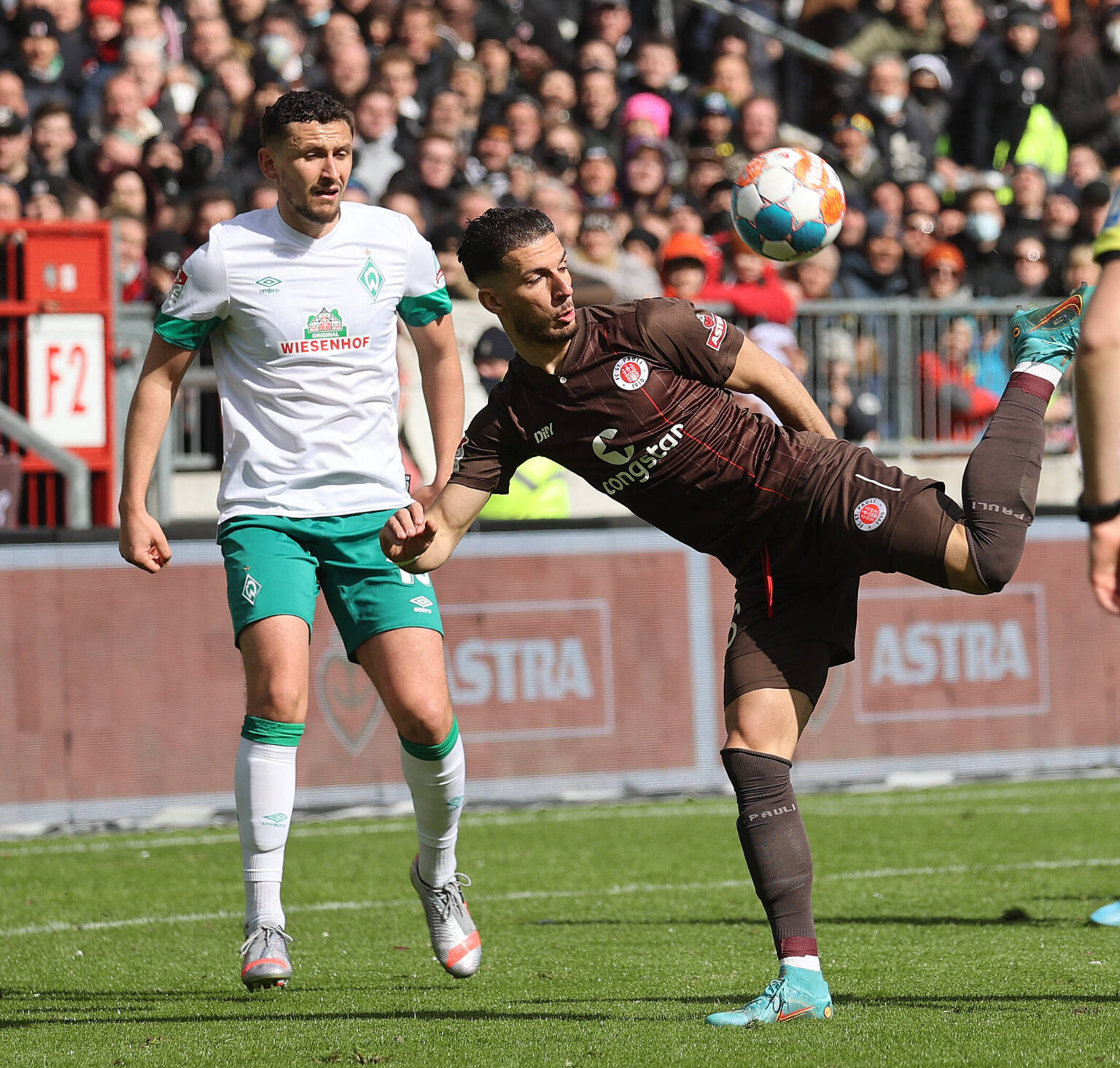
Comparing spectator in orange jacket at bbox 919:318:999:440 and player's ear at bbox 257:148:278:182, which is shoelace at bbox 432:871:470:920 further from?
spectator in orange jacket at bbox 919:318:999:440

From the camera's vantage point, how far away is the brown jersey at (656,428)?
504 cm

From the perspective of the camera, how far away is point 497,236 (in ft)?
16.4

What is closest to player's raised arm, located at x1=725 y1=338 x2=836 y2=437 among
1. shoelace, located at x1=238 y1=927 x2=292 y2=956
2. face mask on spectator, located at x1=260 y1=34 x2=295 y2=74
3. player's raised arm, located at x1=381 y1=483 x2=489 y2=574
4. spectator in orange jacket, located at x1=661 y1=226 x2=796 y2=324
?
player's raised arm, located at x1=381 y1=483 x2=489 y2=574

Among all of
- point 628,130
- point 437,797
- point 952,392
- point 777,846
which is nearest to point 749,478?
point 777,846

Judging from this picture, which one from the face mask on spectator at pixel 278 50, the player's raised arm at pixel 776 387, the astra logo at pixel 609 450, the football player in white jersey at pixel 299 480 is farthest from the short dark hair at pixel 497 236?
the face mask on spectator at pixel 278 50

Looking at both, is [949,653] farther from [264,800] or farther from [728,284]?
[264,800]

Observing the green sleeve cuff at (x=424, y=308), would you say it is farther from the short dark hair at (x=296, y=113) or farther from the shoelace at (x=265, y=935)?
the shoelace at (x=265, y=935)

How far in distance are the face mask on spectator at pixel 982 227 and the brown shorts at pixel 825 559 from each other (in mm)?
9857

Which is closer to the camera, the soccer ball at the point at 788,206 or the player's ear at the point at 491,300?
the player's ear at the point at 491,300

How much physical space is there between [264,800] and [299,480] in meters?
0.97

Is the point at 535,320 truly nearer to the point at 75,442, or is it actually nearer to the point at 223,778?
the point at 223,778

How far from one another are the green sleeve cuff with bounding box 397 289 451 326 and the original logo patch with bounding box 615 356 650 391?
1.09 metres

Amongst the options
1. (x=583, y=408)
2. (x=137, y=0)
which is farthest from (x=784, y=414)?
(x=137, y=0)

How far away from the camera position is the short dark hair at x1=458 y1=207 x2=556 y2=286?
499 cm
